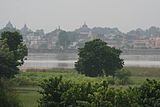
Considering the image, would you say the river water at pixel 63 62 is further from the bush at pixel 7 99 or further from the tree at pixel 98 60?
the bush at pixel 7 99

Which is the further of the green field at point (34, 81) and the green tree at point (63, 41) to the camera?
the green tree at point (63, 41)

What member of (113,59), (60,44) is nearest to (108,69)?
(113,59)

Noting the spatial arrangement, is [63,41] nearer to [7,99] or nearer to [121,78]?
[121,78]

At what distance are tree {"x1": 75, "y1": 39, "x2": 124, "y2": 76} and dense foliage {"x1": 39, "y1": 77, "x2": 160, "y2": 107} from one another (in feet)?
75.9

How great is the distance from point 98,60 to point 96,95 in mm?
24735

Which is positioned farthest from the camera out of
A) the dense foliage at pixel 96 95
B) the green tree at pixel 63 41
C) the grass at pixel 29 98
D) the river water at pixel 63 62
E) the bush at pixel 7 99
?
the green tree at pixel 63 41

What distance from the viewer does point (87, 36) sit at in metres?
191

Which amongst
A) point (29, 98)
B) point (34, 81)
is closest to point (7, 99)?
point (29, 98)

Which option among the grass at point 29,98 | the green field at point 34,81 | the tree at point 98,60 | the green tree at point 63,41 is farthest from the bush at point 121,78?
the green tree at point 63,41

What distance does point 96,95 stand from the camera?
548 inches

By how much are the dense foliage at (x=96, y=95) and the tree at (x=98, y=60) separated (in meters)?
23.1

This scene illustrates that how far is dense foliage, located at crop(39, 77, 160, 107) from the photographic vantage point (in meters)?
13.9

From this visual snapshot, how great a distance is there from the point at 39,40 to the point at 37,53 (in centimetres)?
3955

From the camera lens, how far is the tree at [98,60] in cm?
3872
